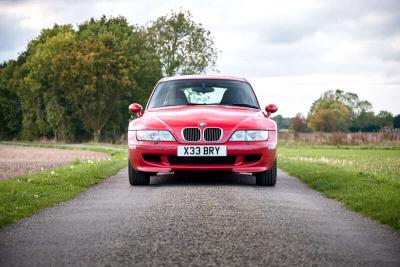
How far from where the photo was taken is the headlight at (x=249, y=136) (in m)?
9.62

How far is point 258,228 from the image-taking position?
597cm

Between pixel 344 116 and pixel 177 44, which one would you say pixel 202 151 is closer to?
pixel 177 44

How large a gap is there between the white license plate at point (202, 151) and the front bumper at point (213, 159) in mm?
74

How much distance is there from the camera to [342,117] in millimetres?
132500

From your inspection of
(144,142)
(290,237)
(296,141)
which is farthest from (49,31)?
(290,237)

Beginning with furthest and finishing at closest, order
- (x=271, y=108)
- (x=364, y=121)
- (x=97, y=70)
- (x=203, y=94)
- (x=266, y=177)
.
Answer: (x=364, y=121)
(x=97, y=70)
(x=203, y=94)
(x=271, y=108)
(x=266, y=177)

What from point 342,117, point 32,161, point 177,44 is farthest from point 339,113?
point 32,161

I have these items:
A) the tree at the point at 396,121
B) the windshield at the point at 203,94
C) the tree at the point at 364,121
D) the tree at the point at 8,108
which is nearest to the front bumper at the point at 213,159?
the windshield at the point at 203,94

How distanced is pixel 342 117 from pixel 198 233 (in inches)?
5126

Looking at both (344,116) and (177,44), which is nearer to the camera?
(177,44)

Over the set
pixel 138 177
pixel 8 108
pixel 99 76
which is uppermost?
pixel 99 76

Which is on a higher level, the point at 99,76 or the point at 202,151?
the point at 99,76

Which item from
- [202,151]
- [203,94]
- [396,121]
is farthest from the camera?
[396,121]

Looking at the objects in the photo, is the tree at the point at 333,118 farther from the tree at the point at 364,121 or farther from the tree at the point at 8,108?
the tree at the point at 8,108
